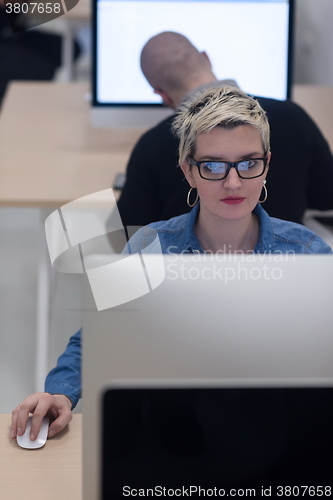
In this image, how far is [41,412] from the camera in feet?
2.85

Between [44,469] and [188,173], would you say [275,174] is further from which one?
[44,469]

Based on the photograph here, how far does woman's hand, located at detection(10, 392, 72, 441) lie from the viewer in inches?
34.3

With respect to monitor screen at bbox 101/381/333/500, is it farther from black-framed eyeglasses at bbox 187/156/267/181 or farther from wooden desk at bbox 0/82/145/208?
wooden desk at bbox 0/82/145/208

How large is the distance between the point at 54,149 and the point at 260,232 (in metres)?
1.22

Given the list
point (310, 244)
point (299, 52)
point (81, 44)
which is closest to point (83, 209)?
point (310, 244)

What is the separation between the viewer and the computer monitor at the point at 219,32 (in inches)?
73.5

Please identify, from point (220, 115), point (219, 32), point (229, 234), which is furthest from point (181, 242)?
point (219, 32)

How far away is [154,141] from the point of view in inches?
53.9

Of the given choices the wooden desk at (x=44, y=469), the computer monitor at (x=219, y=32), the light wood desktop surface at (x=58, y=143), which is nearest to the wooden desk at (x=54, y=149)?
the light wood desktop surface at (x=58, y=143)

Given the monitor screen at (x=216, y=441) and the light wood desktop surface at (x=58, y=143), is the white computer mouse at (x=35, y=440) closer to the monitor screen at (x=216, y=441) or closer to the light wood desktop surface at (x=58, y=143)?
the monitor screen at (x=216, y=441)

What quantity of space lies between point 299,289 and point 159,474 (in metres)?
0.23

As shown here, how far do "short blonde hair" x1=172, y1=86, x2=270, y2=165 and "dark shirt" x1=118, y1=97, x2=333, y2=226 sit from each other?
0.07 meters

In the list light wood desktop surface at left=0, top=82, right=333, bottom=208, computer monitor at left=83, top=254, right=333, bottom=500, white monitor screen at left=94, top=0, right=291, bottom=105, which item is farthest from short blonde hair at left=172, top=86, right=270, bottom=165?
white monitor screen at left=94, top=0, right=291, bottom=105

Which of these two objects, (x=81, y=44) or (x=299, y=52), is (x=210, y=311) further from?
(x=81, y=44)
